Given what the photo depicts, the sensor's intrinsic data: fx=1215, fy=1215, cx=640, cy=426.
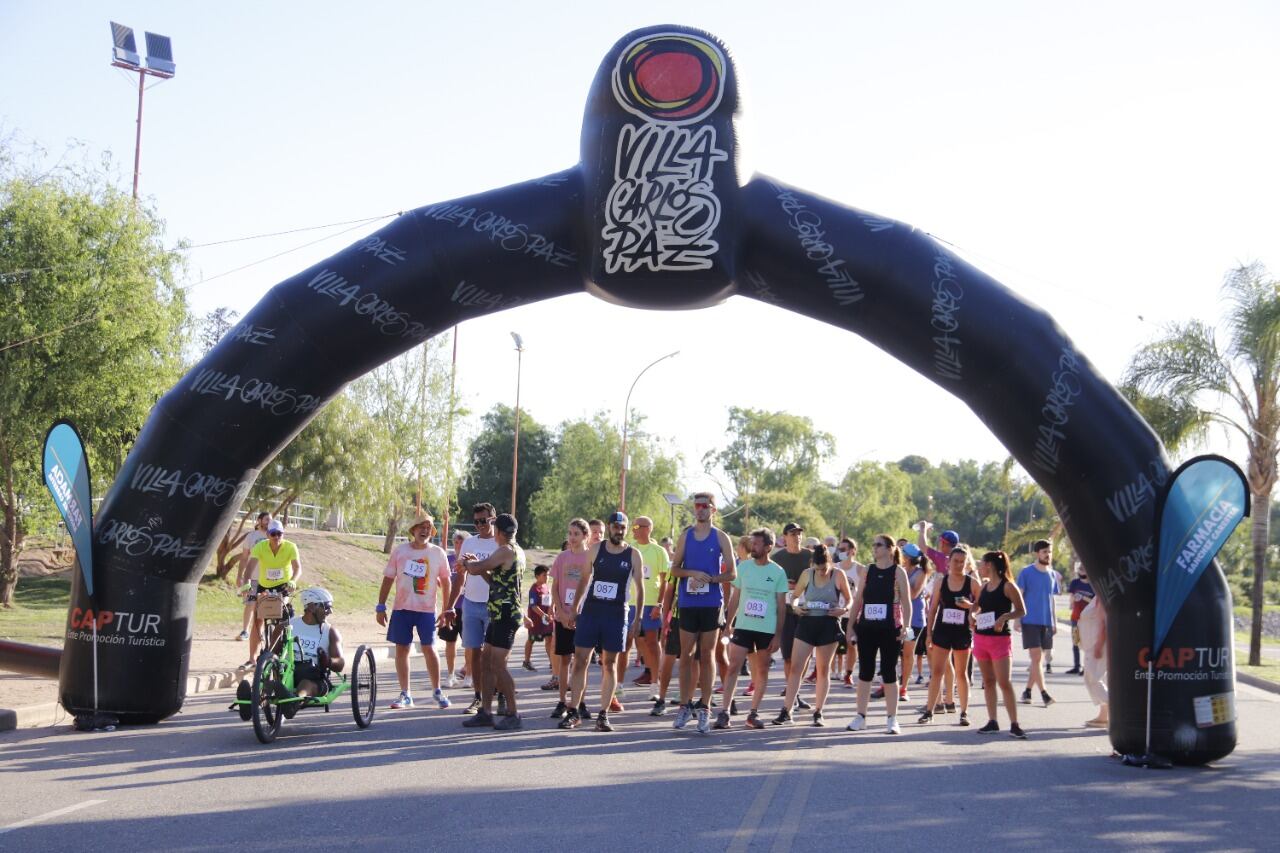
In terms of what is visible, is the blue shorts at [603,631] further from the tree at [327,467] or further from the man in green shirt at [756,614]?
the tree at [327,467]

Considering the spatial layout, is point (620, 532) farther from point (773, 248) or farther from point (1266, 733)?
point (1266, 733)

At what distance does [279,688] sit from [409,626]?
2.36 meters

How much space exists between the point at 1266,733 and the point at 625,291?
7663mm

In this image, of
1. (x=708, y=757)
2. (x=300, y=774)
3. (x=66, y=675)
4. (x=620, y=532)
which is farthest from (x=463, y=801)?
(x=66, y=675)

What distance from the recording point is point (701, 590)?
1102 centimetres

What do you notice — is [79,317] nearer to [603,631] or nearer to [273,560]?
[273,560]

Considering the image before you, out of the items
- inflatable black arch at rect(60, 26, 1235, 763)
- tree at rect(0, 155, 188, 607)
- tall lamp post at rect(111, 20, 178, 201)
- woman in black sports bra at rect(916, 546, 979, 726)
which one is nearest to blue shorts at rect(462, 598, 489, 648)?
inflatable black arch at rect(60, 26, 1235, 763)

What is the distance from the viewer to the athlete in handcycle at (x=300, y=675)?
9.40 meters

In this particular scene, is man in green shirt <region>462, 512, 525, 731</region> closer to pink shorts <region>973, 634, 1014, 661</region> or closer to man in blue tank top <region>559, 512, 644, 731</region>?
man in blue tank top <region>559, 512, 644, 731</region>

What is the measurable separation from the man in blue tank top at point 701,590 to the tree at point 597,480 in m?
51.6

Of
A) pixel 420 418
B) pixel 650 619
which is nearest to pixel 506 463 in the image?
pixel 420 418

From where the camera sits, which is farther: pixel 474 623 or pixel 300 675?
pixel 474 623

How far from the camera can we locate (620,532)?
10.8 meters

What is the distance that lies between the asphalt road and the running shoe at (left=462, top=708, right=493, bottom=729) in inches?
6.0
